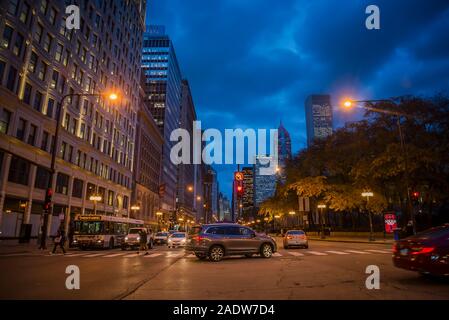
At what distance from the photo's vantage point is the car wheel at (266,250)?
56.5 ft

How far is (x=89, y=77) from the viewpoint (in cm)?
4719

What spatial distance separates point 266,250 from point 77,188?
35.8m

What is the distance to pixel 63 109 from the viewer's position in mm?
40219

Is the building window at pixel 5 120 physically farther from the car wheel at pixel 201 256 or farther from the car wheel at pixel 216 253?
the car wheel at pixel 216 253

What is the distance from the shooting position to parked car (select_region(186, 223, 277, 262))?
52.2 ft

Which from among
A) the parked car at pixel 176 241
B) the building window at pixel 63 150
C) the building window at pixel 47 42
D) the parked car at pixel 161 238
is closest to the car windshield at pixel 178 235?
the parked car at pixel 176 241

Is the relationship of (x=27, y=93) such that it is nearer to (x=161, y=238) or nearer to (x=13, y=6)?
(x=13, y=6)

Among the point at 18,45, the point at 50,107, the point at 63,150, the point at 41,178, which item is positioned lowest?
the point at 41,178

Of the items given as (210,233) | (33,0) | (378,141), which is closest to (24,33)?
(33,0)

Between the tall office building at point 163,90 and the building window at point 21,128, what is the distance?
7806 centimetres

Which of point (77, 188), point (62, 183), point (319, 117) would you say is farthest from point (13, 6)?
point (319, 117)
